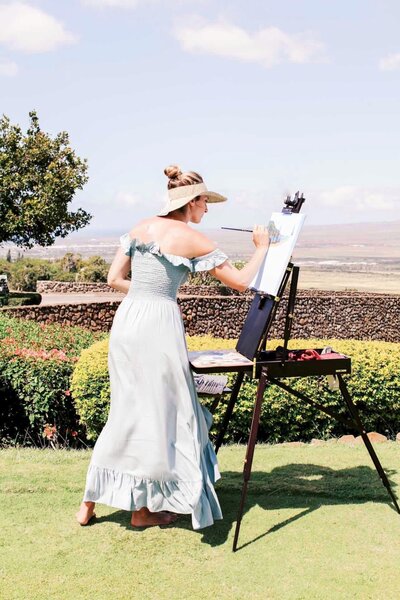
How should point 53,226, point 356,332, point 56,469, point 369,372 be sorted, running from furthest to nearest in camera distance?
point 53,226, point 356,332, point 369,372, point 56,469

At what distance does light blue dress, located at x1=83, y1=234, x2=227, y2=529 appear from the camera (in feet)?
14.1

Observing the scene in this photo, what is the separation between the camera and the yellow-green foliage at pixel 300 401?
724 cm

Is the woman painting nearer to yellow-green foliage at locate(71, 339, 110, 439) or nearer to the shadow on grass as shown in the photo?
the shadow on grass

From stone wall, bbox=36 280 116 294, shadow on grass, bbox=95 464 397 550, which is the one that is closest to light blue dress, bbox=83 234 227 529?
shadow on grass, bbox=95 464 397 550

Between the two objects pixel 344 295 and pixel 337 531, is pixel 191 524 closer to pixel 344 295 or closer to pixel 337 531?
pixel 337 531

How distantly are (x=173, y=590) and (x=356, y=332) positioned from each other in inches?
811

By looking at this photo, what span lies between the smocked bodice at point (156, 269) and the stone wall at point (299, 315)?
16.2 meters

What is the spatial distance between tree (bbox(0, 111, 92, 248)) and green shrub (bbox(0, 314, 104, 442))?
76.8 ft

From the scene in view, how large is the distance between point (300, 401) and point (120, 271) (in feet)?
11.2

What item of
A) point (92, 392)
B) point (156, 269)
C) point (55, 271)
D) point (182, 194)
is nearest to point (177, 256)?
point (156, 269)

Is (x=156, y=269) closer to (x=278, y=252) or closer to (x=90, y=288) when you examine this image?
(x=278, y=252)

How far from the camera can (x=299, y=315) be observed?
23.1 meters

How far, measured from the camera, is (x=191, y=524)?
4.66m

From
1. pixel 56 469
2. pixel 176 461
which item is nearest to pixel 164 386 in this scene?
pixel 176 461
